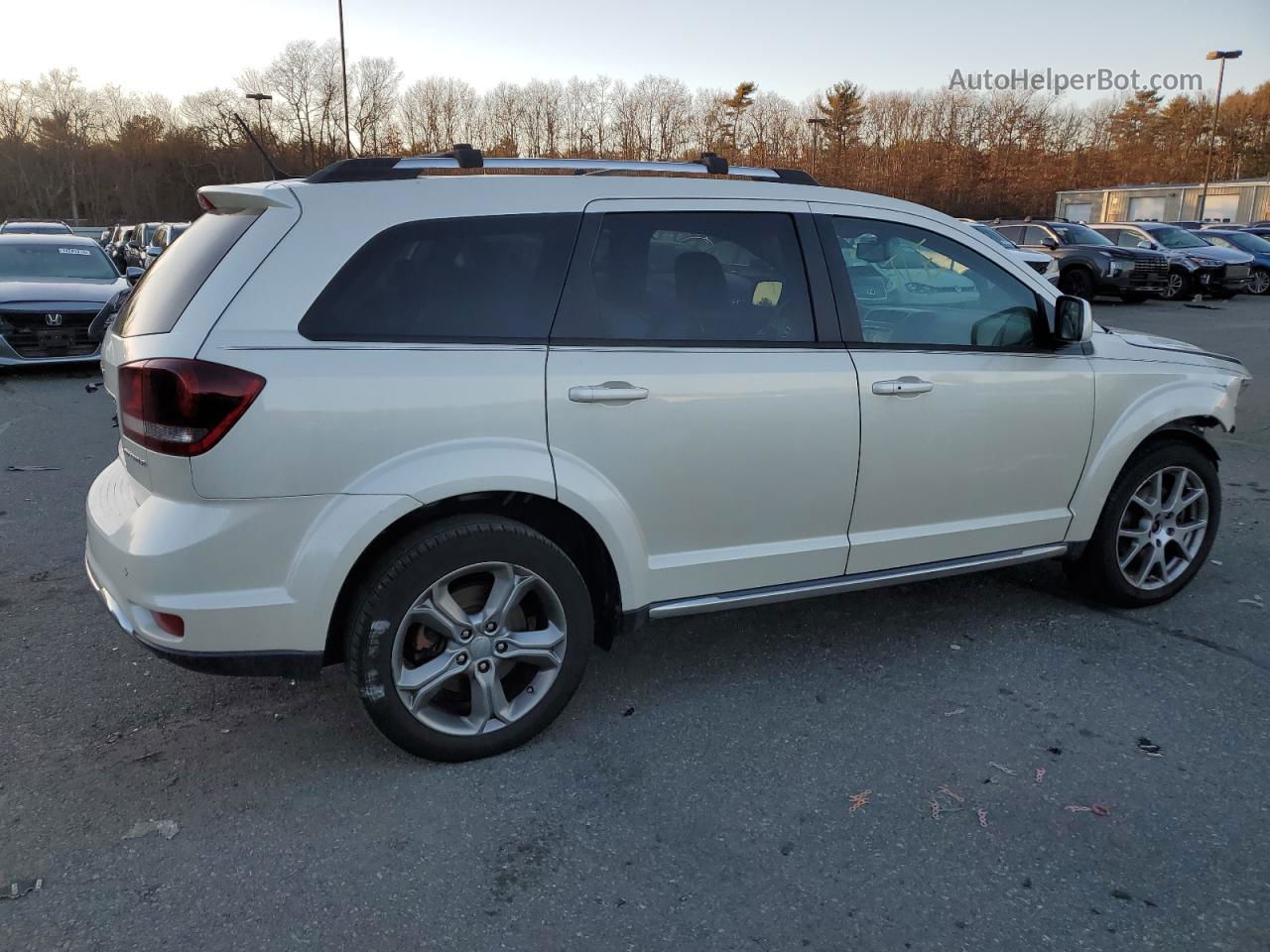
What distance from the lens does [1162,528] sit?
4.34m

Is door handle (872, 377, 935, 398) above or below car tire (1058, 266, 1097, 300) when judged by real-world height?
above

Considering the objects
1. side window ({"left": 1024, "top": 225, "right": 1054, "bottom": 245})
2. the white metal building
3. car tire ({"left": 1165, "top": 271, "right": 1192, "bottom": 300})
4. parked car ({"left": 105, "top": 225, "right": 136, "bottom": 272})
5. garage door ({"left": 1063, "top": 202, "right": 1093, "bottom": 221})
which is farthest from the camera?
garage door ({"left": 1063, "top": 202, "right": 1093, "bottom": 221})

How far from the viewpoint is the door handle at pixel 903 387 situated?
345cm

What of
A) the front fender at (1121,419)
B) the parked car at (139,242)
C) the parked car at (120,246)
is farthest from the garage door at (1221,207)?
the front fender at (1121,419)

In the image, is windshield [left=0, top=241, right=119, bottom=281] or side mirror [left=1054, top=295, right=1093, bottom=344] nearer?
Result: side mirror [left=1054, top=295, right=1093, bottom=344]

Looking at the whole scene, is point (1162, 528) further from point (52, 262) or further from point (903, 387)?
point (52, 262)

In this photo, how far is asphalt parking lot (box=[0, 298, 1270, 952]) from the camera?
2.39 metres

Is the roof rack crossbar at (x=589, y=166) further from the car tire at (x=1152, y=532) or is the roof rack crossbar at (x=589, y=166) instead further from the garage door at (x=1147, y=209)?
the garage door at (x=1147, y=209)

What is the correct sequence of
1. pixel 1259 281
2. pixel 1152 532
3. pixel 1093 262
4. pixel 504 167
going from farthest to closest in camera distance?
pixel 1259 281, pixel 1093 262, pixel 1152 532, pixel 504 167

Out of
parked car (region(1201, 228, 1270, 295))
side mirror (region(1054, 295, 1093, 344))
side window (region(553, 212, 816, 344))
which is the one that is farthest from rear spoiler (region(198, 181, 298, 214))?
parked car (region(1201, 228, 1270, 295))

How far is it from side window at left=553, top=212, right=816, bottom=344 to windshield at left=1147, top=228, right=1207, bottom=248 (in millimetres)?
23919

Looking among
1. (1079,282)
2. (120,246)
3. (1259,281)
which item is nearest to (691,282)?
(1079,282)

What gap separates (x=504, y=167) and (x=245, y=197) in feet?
2.78

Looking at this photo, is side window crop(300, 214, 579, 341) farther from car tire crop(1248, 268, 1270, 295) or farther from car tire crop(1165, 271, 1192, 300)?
car tire crop(1248, 268, 1270, 295)
